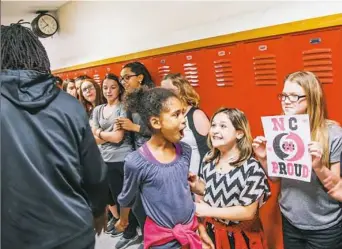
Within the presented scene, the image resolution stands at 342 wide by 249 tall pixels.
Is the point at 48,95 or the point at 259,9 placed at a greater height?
the point at 259,9

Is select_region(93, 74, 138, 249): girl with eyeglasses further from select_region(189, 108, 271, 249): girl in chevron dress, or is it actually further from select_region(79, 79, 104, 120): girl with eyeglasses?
select_region(189, 108, 271, 249): girl in chevron dress

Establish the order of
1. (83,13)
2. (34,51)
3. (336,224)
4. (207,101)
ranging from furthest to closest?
(83,13) → (207,101) → (336,224) → (34,51)

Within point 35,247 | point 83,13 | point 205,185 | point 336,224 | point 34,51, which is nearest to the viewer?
point 35,247

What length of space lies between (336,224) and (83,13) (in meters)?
5.04

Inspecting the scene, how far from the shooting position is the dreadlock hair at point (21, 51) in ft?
4.78

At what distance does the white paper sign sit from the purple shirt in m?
0.46

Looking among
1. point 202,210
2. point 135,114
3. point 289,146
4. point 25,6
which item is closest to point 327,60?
point 289,146

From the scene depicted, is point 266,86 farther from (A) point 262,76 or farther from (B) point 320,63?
(B) point 320,63

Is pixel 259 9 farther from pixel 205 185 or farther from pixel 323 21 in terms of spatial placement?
pixel 205 185

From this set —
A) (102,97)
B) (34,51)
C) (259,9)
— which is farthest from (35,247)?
(102,97)

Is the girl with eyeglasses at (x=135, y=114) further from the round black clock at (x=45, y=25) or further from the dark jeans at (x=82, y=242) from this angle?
the round black clock at (x=45, y=25)

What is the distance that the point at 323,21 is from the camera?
7.23ft

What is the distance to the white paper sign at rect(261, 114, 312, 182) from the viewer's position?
5.78 feet

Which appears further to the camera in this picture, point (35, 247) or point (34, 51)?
point (34, 51)
